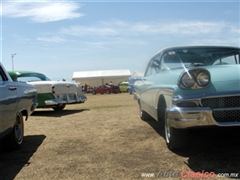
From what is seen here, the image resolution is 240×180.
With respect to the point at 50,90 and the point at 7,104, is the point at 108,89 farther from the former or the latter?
the point at 7,104

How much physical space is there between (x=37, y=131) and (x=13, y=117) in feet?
7.74

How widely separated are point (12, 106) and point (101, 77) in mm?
38158

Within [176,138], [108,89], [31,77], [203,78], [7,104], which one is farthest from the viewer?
[108,89]

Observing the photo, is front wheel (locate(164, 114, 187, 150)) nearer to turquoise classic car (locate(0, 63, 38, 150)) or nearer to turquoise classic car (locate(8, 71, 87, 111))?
turquoise classic car (locate(0, 63, 38, 150))

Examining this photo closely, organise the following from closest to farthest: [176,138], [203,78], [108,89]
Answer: [203,78] → [176,138] → [108,89]

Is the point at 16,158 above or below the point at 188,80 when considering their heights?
below

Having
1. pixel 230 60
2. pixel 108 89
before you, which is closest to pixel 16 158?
pixel 230 60

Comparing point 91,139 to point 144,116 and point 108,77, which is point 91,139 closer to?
point 144,116

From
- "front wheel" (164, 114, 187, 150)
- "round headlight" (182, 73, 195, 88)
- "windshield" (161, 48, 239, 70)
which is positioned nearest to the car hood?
"round headlight" (182, 73, 195, 88)

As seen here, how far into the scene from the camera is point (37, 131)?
6238 mm

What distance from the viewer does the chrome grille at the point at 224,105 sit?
11.0 ft

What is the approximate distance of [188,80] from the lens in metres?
3.50

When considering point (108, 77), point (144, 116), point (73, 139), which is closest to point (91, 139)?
point (73, 139)

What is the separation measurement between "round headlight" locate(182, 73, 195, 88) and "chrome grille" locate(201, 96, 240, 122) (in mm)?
259
